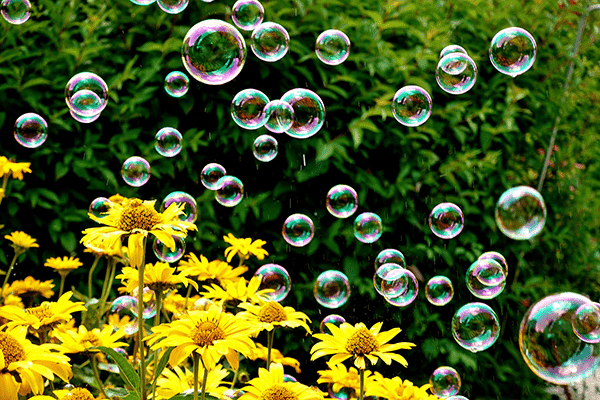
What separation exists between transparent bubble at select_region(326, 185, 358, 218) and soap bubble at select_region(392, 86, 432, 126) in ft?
1.20

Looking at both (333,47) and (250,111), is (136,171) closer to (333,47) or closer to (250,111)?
(250,111)

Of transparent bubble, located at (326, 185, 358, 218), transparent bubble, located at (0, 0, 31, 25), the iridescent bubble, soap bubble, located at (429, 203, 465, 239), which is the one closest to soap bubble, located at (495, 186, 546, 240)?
soap bubble, located at (429, 203, 465, 239)

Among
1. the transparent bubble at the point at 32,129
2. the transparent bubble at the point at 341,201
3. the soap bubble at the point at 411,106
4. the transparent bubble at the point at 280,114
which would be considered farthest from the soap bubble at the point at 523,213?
the transparent bubble at the point at 32,129

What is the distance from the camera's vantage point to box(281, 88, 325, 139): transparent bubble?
7.76 feet

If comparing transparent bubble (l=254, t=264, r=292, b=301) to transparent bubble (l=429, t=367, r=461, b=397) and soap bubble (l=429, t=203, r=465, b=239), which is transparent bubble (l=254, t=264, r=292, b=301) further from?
soap bubble (l=429, t=203, r=465, b=239)

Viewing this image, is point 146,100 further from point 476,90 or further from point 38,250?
point 476,90

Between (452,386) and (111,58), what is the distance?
1996 millimetres

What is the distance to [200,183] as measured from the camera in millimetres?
2709

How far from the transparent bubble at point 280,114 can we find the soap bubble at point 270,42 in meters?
0.19

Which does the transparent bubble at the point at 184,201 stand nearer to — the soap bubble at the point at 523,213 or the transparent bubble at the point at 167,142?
the transparent bubble at the point at 167,142

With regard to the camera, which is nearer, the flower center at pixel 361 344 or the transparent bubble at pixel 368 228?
the flower center at pixel 361 344

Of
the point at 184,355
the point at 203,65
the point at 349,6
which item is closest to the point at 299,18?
the point at 349,6

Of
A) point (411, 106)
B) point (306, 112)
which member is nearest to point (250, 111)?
point (306, 112)

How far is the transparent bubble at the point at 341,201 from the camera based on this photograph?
242 cm
